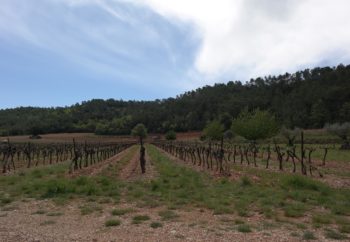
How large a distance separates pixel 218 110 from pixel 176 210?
435 feet

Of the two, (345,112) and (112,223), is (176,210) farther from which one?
(345,112)

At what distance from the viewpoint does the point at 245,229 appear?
358 inches

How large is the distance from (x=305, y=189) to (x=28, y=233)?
33.8 feet

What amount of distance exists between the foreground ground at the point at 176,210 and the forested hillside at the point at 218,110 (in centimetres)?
8390

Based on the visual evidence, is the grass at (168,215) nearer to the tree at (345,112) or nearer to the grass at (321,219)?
the grass at (321,219)

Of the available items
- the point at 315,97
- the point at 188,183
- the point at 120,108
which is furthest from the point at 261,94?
the point at 188,183

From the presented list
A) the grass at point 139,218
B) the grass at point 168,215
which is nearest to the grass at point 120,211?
the grass at point 139,218

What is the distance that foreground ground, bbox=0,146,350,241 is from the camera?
29.2 feet

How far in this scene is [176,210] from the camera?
38.9 feet

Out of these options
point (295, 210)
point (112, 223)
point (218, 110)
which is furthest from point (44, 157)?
point (218, 110)

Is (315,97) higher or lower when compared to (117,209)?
higher

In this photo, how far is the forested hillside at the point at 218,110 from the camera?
105m

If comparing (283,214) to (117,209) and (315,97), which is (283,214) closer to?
(117,209)

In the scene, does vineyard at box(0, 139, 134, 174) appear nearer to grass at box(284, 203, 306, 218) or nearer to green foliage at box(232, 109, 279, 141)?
grass at box(284, 203, 306, 218)
